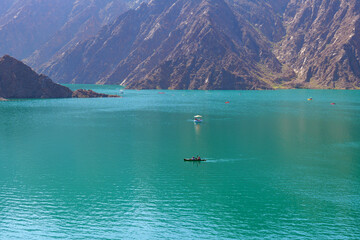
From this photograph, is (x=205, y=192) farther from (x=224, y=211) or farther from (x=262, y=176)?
(x=262, y=176)

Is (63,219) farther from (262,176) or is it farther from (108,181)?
(262,176)

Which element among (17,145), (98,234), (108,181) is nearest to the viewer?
(98,234)

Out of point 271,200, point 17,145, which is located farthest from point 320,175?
point 17,145

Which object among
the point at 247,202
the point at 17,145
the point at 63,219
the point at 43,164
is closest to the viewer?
the point at 63,219

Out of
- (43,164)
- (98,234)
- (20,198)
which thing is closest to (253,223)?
(98,234)

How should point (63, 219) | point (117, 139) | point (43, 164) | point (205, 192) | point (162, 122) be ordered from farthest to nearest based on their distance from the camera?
point (162, 122) < point (117, 139) < point (43, 164) < point (205, 192) < point (63, 219)

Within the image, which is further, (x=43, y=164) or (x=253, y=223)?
(x=43, y=164)
